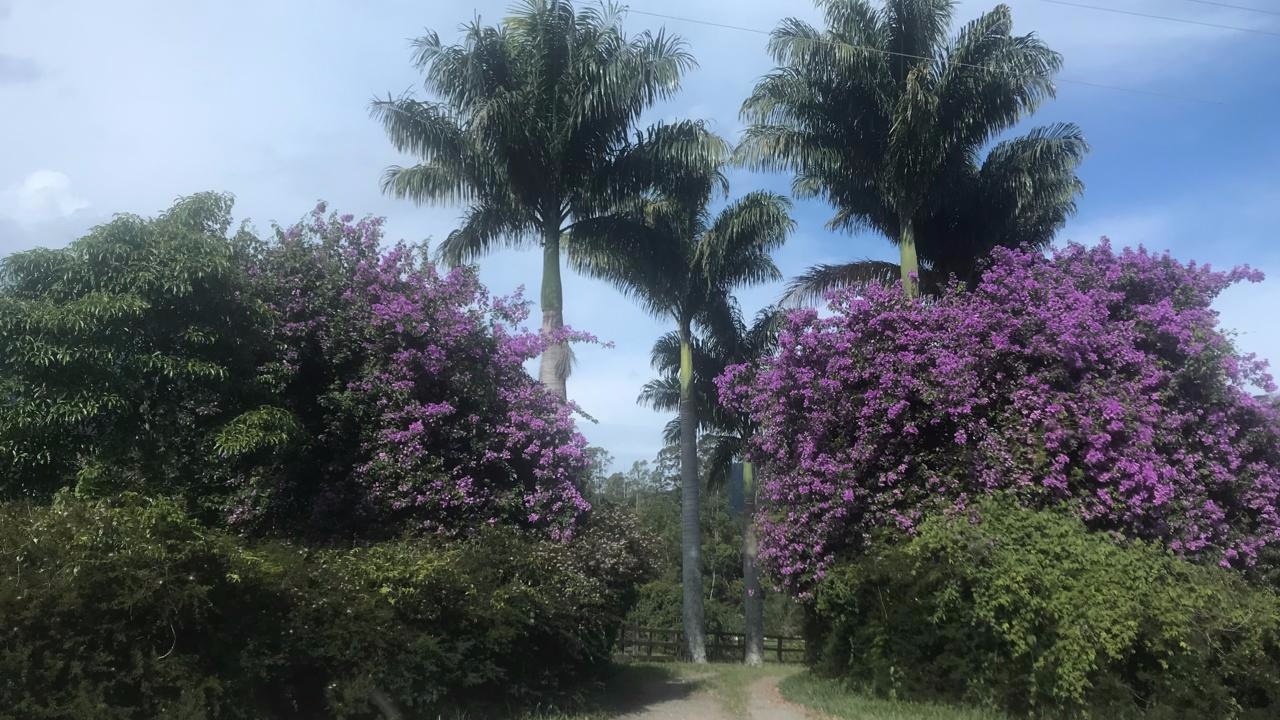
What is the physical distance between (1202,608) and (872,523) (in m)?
4.18

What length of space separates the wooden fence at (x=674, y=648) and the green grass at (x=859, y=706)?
30.3ft

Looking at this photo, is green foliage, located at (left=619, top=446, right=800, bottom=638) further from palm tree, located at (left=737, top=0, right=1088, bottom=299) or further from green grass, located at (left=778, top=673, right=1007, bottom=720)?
green grass, located at (left=778, top=673, right=1007, bottom=720)

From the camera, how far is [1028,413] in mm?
12523

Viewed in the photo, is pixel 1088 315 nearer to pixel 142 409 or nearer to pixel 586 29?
pixel 586 29

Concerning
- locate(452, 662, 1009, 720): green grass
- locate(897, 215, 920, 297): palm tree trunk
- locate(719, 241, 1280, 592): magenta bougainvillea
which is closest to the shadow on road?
locate(452, 662, 1009, 720): green grass

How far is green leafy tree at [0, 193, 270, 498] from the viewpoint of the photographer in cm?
892

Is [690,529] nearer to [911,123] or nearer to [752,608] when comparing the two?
[752,608]

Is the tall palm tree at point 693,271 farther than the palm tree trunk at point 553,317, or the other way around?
the tall palm tree at point 693,271

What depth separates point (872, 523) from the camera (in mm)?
12953

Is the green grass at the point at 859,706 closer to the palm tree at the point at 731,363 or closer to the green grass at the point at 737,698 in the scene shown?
the green grass at the point at 737,698

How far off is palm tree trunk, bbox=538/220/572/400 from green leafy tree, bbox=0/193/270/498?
5.68 meters

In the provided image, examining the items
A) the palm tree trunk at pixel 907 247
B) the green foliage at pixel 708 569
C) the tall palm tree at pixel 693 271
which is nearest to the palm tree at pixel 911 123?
the palm tree trunk at pixel 907 247

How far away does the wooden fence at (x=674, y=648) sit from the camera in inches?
907

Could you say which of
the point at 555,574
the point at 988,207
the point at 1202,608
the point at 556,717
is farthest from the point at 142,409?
the point at 988,207
